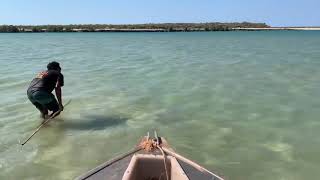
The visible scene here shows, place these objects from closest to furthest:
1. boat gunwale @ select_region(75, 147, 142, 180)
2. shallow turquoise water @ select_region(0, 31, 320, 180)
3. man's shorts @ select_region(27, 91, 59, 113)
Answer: boat gunwale @ select_region(75, 147, 142, 180) < shallow turquoise water @ select_region(0, 31, 320, 180) < man's shorts @ select_region(27, 91, 59, 113)

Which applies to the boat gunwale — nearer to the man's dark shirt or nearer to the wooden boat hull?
the wooden boat hull

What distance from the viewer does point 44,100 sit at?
36.7 ft

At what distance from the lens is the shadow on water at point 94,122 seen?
12047 mm

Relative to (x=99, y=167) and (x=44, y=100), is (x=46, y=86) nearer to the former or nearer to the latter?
(x=44, y=100)

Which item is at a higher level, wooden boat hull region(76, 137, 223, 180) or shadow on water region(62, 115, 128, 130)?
wooden boat hull region(76, 137, 223, 180)

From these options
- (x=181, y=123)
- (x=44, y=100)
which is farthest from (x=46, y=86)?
(x=181, y=123)

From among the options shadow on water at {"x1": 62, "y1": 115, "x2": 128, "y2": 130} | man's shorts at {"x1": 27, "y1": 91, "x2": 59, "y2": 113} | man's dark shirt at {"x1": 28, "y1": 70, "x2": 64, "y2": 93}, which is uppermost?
man's dark shirt at {"x1": 28, "y1": 70, "x2": 64, "y2": 93}

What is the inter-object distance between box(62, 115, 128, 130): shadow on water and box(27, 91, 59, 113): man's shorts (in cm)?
78

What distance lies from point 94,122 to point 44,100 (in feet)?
6.09

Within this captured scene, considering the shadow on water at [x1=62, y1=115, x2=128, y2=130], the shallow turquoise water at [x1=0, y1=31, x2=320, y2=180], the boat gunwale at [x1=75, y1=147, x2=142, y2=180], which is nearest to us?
the boat gunwale at [x1=75, y1=147, x2=142, y2=180]

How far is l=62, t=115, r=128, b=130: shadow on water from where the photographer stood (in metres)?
12.0

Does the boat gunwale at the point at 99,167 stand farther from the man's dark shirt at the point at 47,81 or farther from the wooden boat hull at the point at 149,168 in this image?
the man's dark shirt at the point at 47,81

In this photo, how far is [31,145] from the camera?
34.4 feet

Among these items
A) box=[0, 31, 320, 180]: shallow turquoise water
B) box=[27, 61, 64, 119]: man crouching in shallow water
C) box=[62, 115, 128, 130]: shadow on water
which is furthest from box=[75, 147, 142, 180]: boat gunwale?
box=[62, 115, 128, 130]: shadow on water
